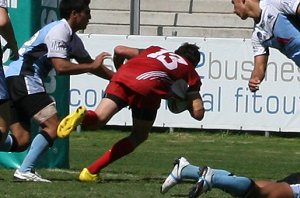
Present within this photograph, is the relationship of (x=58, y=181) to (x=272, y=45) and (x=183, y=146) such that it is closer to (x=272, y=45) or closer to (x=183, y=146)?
(x=272, y=45)

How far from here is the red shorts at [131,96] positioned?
10.6m

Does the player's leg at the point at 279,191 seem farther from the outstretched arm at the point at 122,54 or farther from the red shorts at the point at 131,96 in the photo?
the outstretched arm at the point at 122,54

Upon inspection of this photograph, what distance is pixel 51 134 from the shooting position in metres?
11.2

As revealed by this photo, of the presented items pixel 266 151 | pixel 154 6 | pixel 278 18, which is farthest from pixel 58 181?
pixel 154 6

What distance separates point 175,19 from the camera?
2628 cm

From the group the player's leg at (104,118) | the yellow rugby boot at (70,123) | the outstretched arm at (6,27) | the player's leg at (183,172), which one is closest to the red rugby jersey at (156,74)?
the player's leg at (104,118)

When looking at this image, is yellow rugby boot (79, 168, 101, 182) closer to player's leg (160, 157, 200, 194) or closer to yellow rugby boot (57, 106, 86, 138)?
yellow rugby boot (57, 106, 86, 138)

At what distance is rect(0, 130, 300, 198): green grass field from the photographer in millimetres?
10102

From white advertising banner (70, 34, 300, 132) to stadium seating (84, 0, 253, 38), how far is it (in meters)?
5.04

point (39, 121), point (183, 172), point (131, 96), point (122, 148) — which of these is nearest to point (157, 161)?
point (122, 148)

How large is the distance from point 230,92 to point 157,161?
524 centimetres

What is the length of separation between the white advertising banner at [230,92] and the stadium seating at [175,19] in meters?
5.04

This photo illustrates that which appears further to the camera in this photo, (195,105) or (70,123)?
(195,105)

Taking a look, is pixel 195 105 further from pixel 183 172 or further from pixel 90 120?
pixel 183 172
